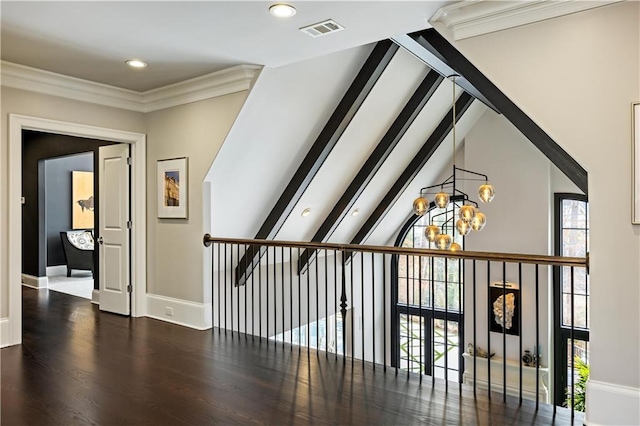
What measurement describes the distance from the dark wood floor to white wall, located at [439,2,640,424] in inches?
17.8

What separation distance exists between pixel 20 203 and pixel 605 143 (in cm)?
463

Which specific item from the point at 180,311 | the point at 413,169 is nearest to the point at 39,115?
the point at 180,311

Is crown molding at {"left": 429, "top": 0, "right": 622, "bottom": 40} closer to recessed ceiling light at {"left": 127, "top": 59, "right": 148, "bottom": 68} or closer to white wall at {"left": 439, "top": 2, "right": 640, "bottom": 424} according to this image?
white wall at {"left": 439, "top": 2, "right": 640, "bottom": 424}

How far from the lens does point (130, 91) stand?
4.93 meters

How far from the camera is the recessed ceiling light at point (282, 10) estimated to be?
9.34 ft

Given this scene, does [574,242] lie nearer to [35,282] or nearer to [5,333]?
[5,333]

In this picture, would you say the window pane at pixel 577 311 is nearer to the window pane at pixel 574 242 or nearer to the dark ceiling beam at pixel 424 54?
the window pane at pixel 574 242

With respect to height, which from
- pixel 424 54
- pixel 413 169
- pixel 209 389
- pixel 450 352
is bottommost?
pixel 450 352

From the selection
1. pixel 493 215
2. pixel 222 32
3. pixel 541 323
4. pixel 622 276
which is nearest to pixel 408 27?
pixel 222 32

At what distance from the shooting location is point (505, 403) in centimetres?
281

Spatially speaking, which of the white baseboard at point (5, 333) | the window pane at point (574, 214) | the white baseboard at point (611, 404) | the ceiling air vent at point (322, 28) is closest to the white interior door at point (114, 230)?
the white baseboard at point (5, 333)

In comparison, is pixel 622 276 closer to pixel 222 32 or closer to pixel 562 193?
pixel 222 32

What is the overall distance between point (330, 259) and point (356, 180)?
7.72 feet

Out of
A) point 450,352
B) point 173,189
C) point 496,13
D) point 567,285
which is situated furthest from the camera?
point 450,352
